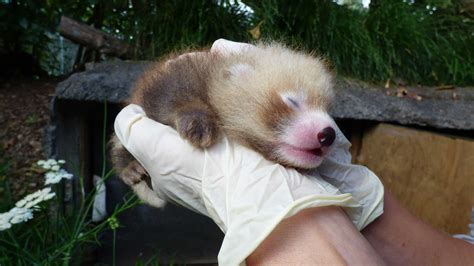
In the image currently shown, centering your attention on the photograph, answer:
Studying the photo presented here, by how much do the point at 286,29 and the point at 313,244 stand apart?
10.9ft

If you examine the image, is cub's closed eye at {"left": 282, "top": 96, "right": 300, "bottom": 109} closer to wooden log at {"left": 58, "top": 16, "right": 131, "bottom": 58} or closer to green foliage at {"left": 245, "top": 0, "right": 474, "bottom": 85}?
green foliage at {"left": 245, "top": 0, "right": 474, "bottom": 85}

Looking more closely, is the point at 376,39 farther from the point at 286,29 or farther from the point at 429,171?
the point at 429,171

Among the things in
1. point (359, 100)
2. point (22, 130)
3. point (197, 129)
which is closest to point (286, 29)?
point (359, 100)

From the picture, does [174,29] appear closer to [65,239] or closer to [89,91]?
[89,91]

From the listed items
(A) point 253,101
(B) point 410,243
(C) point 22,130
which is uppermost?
(A) point 253,101

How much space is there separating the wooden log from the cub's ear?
2.60 meters

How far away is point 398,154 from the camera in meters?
3.32

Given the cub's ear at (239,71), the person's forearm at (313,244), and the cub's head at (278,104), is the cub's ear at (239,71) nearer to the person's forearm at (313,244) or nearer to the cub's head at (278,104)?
the cub's head at (278,104)

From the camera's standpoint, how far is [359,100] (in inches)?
145

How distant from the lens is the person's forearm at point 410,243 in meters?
2.16

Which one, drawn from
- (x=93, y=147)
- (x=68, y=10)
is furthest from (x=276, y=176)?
(x=68, y=10)

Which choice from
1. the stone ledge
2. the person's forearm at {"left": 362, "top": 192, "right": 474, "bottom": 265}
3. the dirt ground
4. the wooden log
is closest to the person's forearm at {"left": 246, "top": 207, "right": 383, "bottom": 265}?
the person's forearm at {"left": 362, "top": 192, "right": 474, "bottom": 265}

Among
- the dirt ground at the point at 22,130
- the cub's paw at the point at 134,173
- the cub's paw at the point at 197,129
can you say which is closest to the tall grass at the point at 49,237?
the dirt ground at the point at 22,130

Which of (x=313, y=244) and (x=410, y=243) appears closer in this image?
(x=313, y=244)
